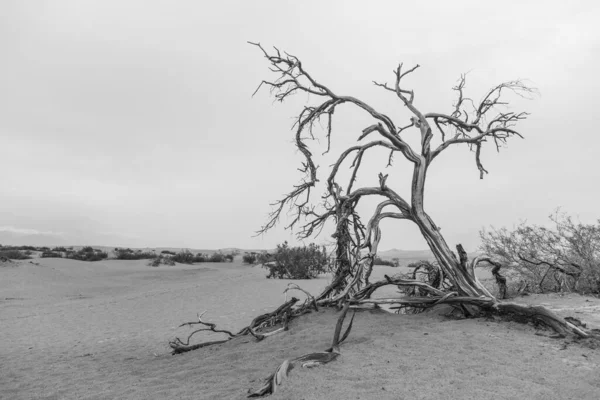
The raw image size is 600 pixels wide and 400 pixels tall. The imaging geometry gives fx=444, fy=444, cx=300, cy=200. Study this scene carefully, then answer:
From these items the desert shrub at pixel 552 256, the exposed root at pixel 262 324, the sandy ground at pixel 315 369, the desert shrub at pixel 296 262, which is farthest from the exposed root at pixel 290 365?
the desert shrub at pixel 296 262

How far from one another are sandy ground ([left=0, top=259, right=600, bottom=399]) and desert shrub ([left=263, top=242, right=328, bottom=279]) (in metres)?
8.49

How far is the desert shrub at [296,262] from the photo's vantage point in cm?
1934

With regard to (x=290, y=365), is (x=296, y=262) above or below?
above

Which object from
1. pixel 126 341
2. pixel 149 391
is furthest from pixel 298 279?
pixel 149 391

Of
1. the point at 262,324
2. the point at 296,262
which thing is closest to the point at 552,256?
the point at 262,324

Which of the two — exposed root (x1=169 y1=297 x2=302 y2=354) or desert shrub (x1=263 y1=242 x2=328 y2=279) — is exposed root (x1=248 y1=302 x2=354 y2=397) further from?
desert shrub (x1=263 y1=242 x2=328 y2=279)

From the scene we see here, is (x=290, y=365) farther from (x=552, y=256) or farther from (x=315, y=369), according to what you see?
(x=552, y=256)

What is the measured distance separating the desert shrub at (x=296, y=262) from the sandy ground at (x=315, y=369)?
8.49m

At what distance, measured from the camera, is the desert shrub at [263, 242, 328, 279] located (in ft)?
63.5

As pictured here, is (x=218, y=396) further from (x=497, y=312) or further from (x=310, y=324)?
(x=497, y=312)

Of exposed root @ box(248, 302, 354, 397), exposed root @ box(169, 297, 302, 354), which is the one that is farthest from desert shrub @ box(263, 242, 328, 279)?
exposed root @ box(248, 302, 354, 397)

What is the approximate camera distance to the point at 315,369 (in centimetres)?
446

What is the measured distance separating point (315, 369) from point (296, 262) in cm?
1505

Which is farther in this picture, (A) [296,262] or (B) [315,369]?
(A) [296,262]
